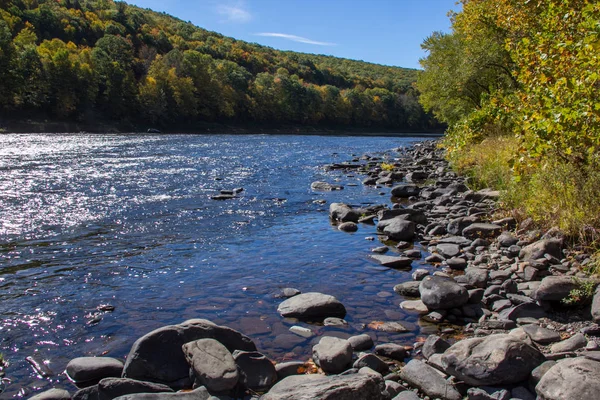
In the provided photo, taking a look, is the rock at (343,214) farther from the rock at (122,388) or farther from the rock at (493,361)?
the rock at (122,388)

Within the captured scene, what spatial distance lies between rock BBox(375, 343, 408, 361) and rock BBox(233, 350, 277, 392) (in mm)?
1451

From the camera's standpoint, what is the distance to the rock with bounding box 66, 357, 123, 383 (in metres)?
5.44

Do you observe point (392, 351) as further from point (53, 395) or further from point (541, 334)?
point (53, 395)

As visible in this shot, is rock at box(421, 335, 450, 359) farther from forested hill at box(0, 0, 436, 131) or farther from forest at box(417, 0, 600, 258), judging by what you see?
forested hill at box(0, 0, 436, 131)

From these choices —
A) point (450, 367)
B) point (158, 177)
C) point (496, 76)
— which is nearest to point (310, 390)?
point (450, 367)

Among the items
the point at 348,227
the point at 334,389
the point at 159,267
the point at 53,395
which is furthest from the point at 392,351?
the point at 348,227

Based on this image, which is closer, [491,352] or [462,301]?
[491,352]

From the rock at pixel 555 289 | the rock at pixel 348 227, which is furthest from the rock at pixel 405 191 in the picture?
the rock at pixel 555 289

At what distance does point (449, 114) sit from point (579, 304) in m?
35.6

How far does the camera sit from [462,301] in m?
7.33

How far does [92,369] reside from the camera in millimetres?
5480

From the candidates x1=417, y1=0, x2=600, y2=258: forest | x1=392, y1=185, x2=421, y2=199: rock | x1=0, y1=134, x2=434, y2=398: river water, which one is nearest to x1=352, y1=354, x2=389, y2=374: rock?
x1=0, y1=134, x2=434, y2=398: river water

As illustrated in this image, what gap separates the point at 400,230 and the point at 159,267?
6106 millimetres

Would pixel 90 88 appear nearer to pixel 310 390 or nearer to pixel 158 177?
pixel 158 177
